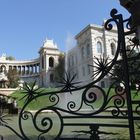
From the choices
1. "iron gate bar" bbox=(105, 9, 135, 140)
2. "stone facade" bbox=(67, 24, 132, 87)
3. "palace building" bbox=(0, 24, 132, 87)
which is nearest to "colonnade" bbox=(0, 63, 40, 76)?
"palace building" bbox=(0, 24, 132, 87)

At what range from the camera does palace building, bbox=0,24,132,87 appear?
54281 mm

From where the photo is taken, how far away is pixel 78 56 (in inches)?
2346

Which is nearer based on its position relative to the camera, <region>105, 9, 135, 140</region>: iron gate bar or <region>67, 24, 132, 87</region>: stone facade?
<region>105, 9, 135, 140</region>: iron gate bar

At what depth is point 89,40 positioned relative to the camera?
5481 cm

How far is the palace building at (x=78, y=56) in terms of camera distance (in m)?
54.3

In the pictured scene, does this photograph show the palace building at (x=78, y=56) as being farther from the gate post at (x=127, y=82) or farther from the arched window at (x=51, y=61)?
the gate post at (x=127, y=82)

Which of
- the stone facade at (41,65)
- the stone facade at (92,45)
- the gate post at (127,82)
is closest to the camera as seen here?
the gate post at (127,82)

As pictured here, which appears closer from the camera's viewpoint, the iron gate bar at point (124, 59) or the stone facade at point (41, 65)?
the iron gate bar at point (124, 59)

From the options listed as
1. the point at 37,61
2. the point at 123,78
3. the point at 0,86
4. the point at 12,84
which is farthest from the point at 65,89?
the point at 37,61

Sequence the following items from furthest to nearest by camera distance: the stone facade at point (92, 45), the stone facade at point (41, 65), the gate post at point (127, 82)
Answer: the stone facade at point (41, 65), the stone facade at point (92, 45), the gate post at point (127, 82)

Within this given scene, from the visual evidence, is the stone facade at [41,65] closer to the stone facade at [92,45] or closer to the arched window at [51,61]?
the arched window at [51,61]

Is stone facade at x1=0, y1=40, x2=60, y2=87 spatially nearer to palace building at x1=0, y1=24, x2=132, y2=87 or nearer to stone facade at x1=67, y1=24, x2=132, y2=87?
palace building at x1=0, y1=24, x2=132, y2=87

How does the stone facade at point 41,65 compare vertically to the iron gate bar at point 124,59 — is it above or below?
above

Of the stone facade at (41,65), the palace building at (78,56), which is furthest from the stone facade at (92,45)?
the stone facade at (41,65)
